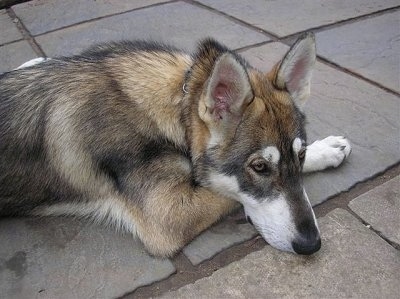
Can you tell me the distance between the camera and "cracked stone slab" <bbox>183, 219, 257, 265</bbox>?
2.61 metres

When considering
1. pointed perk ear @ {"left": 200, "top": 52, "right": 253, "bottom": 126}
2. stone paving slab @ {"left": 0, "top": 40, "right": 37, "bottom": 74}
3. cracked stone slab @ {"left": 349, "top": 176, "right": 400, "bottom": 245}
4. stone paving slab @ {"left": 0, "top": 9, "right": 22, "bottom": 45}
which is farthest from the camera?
stone paving slab @ {"left": 0, "top": 9, "right": 22, "bottom": 45}

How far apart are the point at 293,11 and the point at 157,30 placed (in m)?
1.57

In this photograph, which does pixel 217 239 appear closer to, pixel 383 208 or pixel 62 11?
pixel 383 208

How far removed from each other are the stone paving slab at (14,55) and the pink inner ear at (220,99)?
9.06 ft

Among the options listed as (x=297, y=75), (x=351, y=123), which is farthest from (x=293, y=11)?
(x=297, y=75)

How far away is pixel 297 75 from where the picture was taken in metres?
2.62

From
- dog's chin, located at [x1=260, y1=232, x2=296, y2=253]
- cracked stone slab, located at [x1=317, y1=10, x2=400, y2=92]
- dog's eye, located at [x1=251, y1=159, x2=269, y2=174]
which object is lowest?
cracked stone slab, located at [x1=317, y1=10, x2=400, y2=92]

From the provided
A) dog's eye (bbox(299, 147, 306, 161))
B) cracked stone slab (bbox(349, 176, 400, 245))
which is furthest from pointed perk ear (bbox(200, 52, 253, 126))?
cracked stone slab (bbox(349, 176, 400, 245))

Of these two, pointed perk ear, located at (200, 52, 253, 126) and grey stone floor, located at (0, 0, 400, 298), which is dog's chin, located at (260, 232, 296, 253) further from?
pointed perk ear, located at (200, 52, 253, 126)

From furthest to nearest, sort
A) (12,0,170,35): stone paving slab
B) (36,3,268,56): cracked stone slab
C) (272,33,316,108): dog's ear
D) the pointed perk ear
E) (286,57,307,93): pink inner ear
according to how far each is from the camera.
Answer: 1. (12,0,170,35): stone paving slab
2. (36,3,268,56): cracked stone slab
3. (286,57,307,93): pink inner ear
4. (272,33,316,108): dog's ear
5. the pointed perk ear

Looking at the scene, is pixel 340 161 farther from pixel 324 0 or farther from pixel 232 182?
pixel 324 0

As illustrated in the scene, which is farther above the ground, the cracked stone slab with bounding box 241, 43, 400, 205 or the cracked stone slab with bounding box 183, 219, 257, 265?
the cracked stone slab with bounding box 183, 219, 257, 265

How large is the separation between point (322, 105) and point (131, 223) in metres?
1.85

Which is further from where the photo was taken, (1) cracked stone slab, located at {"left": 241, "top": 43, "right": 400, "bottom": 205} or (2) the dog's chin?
(1) cracked stone slab, located at {"left": 241, "top": 43, "right": 400, "bottom": 205}
